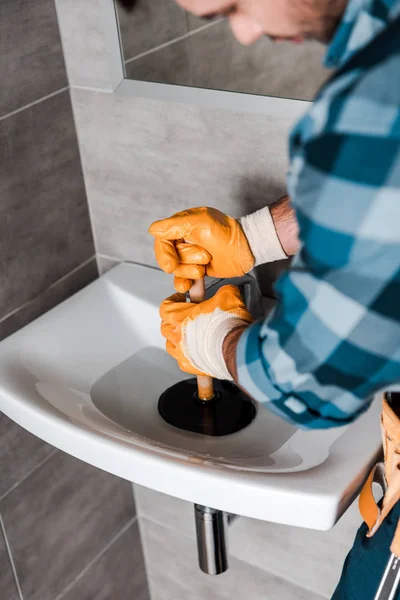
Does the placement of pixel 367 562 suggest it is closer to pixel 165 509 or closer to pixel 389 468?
pixel 389 468

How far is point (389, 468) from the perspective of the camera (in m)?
0.92

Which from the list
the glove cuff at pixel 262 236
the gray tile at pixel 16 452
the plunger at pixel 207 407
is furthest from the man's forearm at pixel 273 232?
the gray tile at pixel 16 452

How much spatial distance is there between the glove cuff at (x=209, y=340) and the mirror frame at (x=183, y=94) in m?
0.34

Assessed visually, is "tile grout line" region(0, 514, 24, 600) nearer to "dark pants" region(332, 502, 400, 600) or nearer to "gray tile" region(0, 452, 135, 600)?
"gray tile" region(0, 452, 135, 600)

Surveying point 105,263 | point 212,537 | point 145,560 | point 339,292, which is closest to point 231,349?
point 339,292

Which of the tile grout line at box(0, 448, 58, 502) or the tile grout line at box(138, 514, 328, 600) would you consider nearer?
the tile grout line at box(0, 448, 58, 502)

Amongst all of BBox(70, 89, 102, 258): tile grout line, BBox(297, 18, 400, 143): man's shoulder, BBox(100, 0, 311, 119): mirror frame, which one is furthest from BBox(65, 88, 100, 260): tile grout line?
BBox(297, 18, 400, 143): man's shoulder

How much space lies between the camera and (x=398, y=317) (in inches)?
23.5

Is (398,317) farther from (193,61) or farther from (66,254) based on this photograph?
(66,254)

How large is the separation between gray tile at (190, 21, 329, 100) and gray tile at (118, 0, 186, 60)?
0.13ft

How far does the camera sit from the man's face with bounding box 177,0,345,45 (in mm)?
658

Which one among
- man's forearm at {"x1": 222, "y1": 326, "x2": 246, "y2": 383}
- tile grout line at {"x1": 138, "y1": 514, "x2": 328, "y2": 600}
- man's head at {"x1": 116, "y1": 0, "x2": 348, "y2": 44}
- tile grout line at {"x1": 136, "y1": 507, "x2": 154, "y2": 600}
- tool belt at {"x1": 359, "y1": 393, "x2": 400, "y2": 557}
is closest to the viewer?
man's head at {"x1": 116, "y1": 0, "x2": 348, "y2": 44}

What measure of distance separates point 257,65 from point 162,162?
0.27 metres

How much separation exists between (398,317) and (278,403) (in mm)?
169
